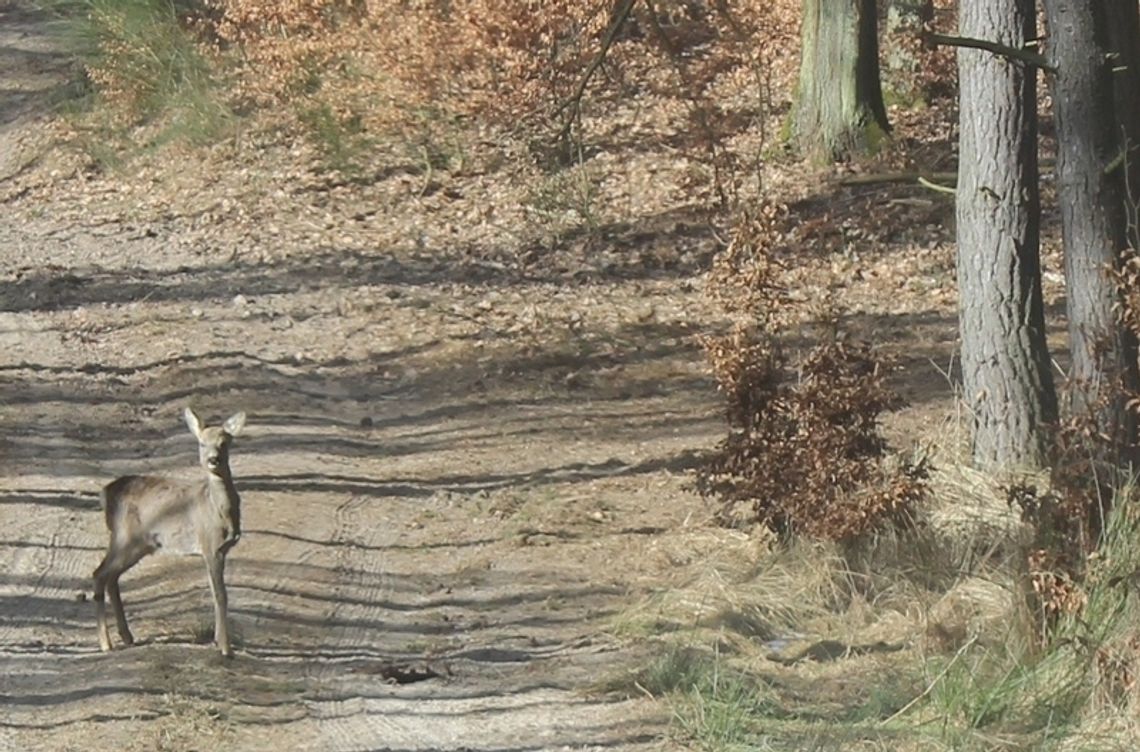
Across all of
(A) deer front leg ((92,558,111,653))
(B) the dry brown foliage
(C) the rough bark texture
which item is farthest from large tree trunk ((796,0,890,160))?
(A) deer front leg ((92,558,111,653))

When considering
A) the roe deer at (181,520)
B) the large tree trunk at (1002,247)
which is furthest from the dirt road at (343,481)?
the large tree trunk at (1002,247)

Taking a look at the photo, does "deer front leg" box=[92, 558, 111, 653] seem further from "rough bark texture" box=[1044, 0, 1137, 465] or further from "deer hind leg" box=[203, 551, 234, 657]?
"rough bark texture" box=[1044, 0, 1137, 465]

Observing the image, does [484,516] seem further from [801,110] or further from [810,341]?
[801,110]

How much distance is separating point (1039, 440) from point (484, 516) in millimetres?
3309

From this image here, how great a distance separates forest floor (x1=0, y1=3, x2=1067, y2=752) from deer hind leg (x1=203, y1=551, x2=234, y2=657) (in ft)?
0.38

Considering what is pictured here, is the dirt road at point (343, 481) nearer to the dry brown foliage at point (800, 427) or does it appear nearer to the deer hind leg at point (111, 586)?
the deer hind leg at point (111, 586)

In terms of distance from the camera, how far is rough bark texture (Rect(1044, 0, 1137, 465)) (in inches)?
333

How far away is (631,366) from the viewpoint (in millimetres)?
13992

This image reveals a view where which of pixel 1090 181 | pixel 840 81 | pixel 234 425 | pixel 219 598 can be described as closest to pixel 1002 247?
pixel 1090 181

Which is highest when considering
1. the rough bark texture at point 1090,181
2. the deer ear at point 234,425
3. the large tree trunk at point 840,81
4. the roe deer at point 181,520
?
the large tree trunk at point 840,81

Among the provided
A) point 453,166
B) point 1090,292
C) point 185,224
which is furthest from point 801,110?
point 1090,292

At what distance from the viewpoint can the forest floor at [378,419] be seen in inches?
312

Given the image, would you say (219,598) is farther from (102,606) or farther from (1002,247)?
(1002,247)

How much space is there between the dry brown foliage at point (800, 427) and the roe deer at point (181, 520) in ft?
8.72
